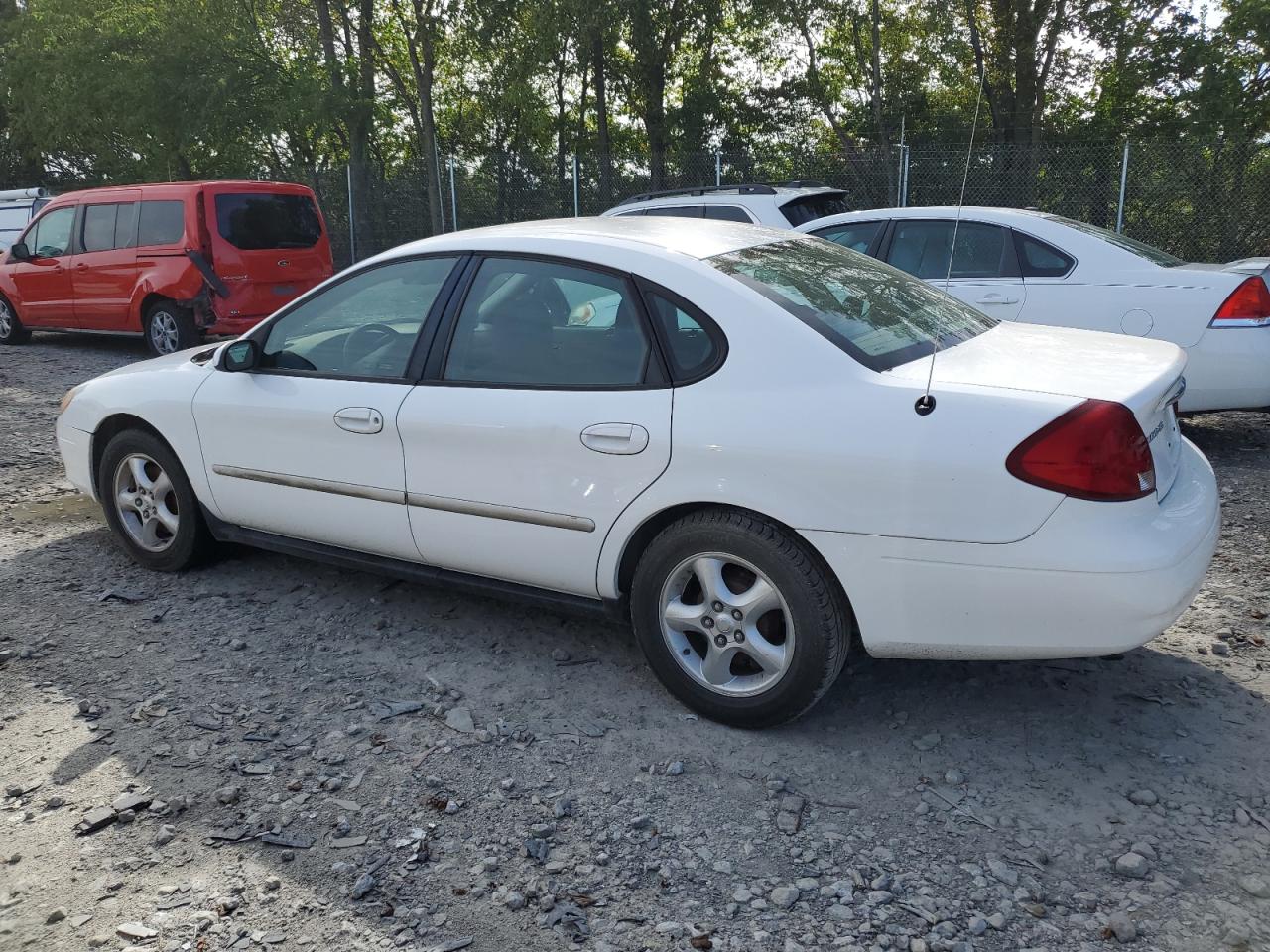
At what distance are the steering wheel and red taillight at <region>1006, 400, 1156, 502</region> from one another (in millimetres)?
2438

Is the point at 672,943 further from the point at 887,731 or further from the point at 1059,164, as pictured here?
the point at 1059,164

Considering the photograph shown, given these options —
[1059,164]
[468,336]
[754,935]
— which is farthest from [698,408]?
[1059,164]

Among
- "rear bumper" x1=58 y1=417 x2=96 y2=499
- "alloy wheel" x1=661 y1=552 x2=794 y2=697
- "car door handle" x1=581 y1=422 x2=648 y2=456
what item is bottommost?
"alloy wheel" x1=661 y1=552 x2=794 y2=697

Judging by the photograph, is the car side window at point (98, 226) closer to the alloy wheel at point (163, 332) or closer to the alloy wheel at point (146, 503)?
the alloy wheel at point (163, 332)

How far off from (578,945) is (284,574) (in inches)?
116

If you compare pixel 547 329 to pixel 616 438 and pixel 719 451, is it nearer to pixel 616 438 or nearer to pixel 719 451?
pixel 616 438

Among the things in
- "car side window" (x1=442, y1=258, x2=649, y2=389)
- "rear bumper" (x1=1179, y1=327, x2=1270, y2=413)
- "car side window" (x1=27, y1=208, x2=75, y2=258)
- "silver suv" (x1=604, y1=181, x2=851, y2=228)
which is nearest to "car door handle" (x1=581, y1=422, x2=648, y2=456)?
"car side window" (x1=442, y1=258, x2=649, y2=389)

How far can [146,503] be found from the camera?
4.99 meters

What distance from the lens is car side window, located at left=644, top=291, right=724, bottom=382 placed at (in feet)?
11.4

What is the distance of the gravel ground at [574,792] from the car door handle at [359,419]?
0.85 metres

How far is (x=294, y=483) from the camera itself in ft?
14.4

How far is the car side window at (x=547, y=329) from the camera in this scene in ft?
12.0

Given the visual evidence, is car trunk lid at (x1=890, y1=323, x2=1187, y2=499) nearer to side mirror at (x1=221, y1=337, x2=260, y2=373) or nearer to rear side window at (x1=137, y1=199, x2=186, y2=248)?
side mirror at (x1=221, y1=337, x2=260, y2=373)

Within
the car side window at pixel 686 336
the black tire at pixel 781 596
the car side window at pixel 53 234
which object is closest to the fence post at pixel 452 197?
the car side window at pixel 53 234
